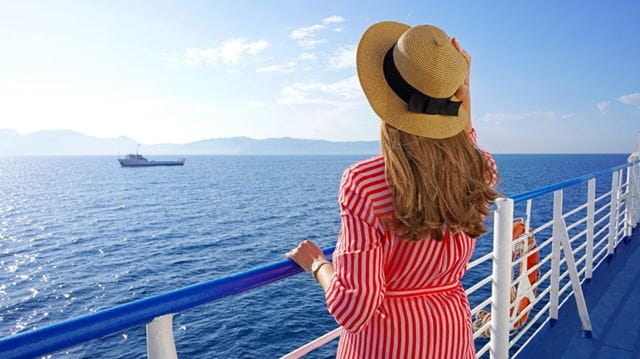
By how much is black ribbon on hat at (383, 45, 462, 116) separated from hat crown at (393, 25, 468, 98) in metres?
0.01

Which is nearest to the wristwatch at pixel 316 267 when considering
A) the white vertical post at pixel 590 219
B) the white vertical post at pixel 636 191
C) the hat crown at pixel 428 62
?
the hat crown at pixel 428 62

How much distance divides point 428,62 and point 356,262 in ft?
1.53

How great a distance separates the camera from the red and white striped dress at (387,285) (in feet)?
2.87

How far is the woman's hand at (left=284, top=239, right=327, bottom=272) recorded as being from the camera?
1.14 metres

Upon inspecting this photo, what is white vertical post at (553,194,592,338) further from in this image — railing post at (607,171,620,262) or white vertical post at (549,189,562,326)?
railing post at (607,171,620,262)

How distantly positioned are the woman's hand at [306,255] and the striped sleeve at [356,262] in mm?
236

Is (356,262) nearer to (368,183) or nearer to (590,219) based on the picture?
(368,183)

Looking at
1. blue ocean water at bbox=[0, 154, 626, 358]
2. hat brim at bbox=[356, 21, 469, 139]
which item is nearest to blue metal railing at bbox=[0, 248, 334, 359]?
hat brim at bbox=[356, 21, 469, 139]

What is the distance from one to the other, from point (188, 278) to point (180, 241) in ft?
23.5

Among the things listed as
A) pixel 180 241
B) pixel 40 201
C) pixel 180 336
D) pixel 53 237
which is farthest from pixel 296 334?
pixel 40 201

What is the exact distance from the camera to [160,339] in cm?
93

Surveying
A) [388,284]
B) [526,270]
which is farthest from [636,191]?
[388,284]

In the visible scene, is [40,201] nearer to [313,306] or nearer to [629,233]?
[313,306]

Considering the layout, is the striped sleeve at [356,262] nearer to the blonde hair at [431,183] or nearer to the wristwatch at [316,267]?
the blonde hair at [431,183]
